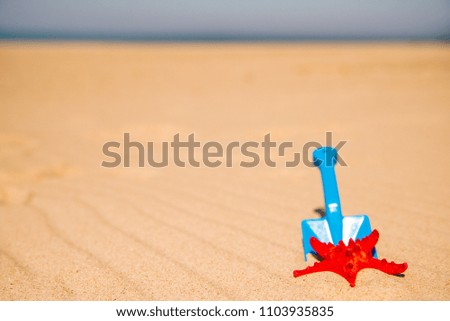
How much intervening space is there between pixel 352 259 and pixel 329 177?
0.34 m

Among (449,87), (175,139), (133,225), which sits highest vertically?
(449,87)

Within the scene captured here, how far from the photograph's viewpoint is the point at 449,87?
21.9ft

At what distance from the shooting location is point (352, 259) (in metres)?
1.47

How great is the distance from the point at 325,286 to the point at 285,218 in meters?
0.67

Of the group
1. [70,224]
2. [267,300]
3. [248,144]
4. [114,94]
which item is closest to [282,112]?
[248,144]

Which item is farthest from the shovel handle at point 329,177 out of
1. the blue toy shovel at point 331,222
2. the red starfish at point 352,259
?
the red starfish at point 352,259

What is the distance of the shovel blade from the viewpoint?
1.62 meters

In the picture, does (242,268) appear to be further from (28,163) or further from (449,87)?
(449,87)

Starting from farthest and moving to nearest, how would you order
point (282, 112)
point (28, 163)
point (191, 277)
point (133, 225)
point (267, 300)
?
point (282, 112) → point (28, 163) → point (133, 225) → point (191, 277) → point (267, 300)

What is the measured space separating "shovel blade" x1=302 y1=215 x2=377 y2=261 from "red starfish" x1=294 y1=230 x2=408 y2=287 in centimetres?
11

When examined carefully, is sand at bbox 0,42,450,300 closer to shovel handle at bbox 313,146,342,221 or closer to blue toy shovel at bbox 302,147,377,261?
blue toy shovel at bbox 302,147,377,261

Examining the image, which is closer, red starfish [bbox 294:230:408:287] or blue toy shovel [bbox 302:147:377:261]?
red starfish [bbox 294:230:408:287]

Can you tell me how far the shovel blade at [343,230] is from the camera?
1.62m

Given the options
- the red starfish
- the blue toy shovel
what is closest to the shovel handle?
the blue toy shovel
